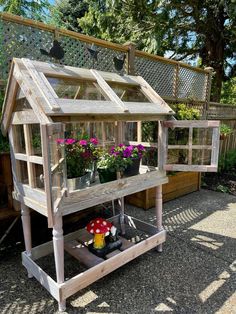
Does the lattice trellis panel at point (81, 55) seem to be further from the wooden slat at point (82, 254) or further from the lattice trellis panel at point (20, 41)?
the wooden slat at point (82, 254)

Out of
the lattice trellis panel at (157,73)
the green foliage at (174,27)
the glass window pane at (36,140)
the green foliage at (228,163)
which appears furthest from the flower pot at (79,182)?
the green foliage at (174,27)

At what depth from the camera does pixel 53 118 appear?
61.6 inches

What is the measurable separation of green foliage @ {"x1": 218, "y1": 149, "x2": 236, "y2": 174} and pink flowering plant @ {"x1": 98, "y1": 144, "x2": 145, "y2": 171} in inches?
173

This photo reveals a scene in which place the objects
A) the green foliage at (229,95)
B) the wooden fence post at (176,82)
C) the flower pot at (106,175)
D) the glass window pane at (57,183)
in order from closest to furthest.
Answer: the glass window pane at (57,183), the flower pot at (106,175), the wooden fence post at (176,82), the green foliage at (229,95)

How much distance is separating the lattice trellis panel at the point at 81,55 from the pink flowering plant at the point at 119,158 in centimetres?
125

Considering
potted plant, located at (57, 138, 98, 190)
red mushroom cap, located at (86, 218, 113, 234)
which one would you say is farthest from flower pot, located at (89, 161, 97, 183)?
red mushroom cap, located at (86, 218, 113, 234)

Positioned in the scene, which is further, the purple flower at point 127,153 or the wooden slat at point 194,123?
the purple flower at point 127,153

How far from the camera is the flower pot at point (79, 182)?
1877 mm

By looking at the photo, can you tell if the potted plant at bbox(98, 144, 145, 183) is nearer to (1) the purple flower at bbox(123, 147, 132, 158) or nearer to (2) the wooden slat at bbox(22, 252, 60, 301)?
(1) the purple flower at bbox(123, 147, 132, 158)

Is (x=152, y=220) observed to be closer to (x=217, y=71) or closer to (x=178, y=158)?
(x=178, y=158)

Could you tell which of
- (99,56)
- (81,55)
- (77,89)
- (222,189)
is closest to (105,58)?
(99,56)

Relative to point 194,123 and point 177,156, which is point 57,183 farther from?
point 177,156

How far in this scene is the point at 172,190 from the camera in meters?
4.25

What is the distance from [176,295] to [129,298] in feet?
1.35
